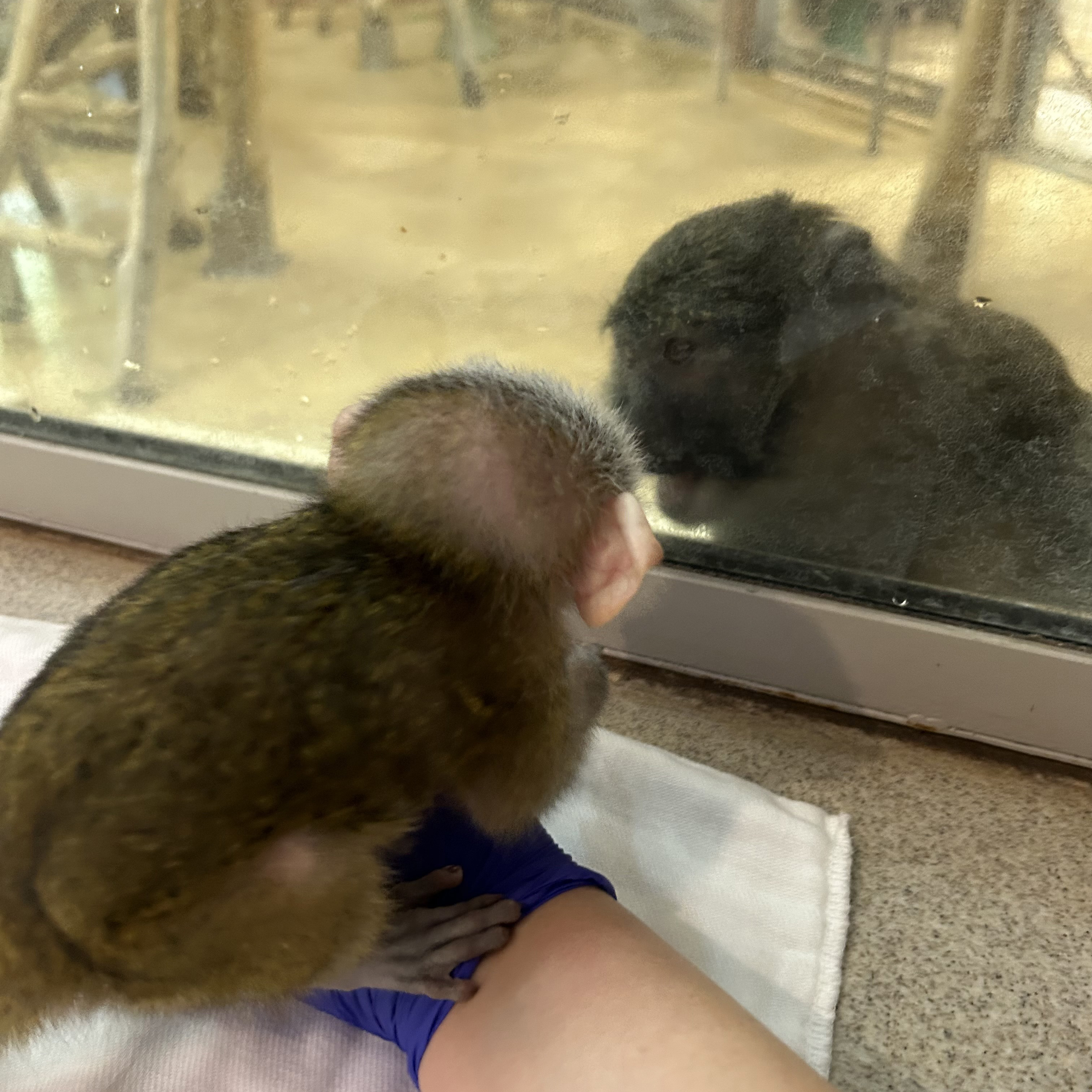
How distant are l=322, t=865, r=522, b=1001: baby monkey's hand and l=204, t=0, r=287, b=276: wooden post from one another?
890 mm

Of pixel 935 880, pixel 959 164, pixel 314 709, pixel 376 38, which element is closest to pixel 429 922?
pixel 314 709

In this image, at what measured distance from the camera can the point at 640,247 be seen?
41.2 inches

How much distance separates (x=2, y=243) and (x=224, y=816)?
1.15 meters

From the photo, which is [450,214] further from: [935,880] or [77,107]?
[935,880]

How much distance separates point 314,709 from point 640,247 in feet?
2.27

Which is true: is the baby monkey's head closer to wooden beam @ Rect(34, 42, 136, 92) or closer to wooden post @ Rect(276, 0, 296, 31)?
wooden post @ Rect(276, 0, 296, 31)

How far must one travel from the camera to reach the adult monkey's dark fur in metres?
0.93

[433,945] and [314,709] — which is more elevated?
[314,709]

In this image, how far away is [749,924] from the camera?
902 mm

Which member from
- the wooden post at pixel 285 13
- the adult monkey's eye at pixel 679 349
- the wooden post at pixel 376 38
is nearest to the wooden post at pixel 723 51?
the adult monkey's eye at pixel 679 349

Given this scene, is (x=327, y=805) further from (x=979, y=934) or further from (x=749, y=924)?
(x=979, y=934)

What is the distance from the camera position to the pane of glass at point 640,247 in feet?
2.82

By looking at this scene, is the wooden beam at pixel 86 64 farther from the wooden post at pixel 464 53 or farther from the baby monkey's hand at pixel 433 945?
Answer: the baby monkey's hand at pixel 433 945

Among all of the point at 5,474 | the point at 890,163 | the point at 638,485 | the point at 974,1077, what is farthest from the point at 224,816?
the point at 5,474
